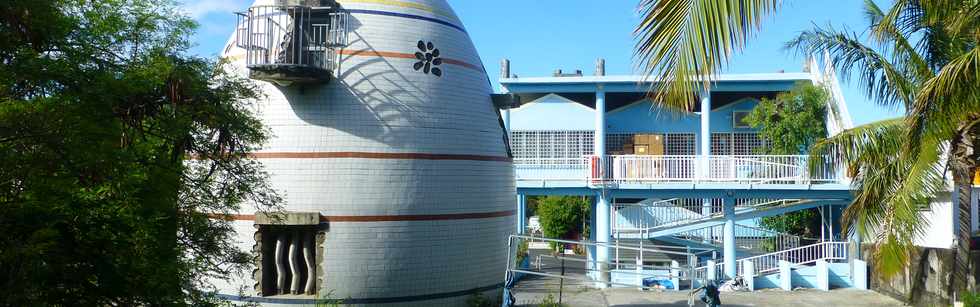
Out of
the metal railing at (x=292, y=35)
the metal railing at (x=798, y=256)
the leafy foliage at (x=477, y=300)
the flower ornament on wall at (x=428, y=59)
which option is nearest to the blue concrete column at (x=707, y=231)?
the metal railing at (x=798, y=256)

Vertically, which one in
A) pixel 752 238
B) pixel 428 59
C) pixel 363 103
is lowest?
pixel 752 238

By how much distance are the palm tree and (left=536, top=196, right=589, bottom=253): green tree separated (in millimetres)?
20346

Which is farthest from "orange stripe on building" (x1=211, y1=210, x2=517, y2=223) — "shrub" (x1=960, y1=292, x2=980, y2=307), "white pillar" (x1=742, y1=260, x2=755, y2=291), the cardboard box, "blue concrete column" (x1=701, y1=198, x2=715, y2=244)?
the cardboard box

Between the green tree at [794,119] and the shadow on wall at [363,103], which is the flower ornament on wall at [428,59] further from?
the green tree at [794,119]

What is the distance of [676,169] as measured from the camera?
19375 mm

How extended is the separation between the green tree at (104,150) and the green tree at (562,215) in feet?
82.2

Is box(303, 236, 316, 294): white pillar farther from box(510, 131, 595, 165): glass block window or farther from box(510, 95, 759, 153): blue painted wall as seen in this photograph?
box(510, 95, 759, 153): blue painted wall

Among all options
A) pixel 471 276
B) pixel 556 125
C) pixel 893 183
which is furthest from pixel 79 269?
pixel 556 125

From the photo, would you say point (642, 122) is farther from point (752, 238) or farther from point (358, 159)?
point (358, 159)

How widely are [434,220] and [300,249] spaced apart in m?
2.30

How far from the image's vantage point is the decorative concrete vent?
38.0 ft

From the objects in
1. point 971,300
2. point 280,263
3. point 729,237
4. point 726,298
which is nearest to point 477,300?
point 280,263

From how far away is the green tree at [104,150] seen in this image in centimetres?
546

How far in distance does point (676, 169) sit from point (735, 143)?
6018 millimetres
